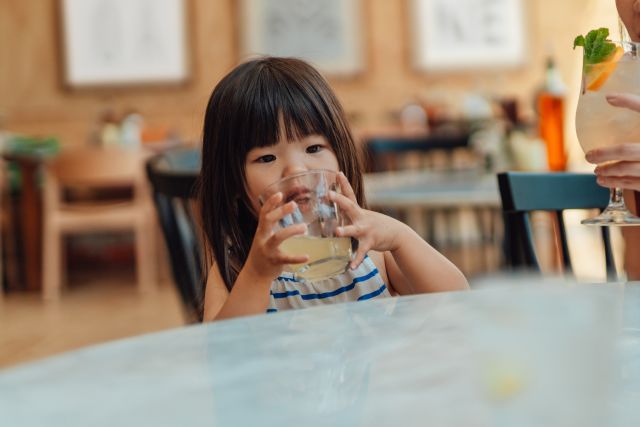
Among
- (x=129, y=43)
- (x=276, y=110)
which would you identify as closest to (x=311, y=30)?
(x=129, y=43)

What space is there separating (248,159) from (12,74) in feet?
20.6

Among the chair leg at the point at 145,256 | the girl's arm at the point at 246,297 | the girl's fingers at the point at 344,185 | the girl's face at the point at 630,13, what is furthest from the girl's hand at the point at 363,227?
the chair leg at the point at 145,256

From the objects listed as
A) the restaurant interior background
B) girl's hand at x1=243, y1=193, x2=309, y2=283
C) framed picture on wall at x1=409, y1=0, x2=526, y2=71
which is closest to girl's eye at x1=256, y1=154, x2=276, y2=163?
girl's hand at x1=243, y1=193, x2=309, y2=283

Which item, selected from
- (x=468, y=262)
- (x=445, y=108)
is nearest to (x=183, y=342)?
(x=468, y=262)

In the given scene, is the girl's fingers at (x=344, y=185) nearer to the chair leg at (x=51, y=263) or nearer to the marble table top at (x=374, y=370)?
the marble table top at (x=374, y=370)

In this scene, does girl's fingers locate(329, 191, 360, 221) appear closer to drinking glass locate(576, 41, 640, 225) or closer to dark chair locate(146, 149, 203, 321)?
drinking glass locate(576, 41, 640, 225)

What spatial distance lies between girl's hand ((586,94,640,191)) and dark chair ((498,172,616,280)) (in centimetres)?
20

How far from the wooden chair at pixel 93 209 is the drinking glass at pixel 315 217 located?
4.30m

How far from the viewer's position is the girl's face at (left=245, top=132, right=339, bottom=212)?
1.13 meters

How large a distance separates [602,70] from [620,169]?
0.10m

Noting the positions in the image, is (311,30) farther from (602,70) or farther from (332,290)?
(602,70)

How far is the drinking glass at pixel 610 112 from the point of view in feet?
2.94

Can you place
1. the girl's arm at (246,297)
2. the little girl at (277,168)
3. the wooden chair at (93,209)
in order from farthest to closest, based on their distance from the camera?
1. the wooden chair at (93,209)
2. the little girl at (277,168)
3. the girl's arm at (246,297)

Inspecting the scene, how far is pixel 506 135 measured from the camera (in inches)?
101
